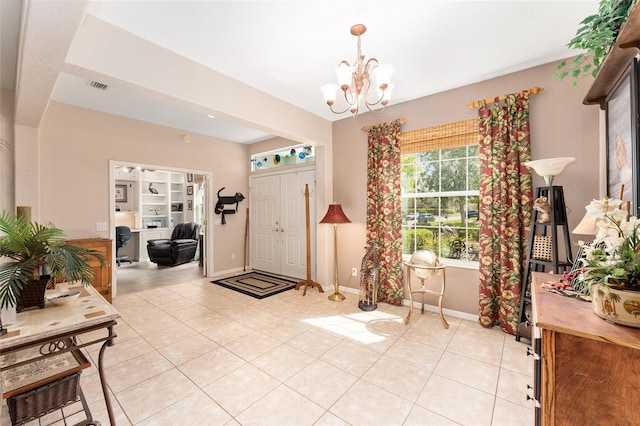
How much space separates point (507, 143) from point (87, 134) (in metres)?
5.36

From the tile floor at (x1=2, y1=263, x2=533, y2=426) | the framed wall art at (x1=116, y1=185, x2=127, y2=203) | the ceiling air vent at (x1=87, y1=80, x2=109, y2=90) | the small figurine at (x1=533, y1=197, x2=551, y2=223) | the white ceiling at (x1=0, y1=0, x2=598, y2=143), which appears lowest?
the tile floor at (x1=2, y1=263, x2=533, y2=426)

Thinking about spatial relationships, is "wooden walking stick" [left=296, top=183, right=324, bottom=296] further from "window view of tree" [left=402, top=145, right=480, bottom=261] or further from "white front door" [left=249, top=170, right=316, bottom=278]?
"window view of tree" [left=402, top=145, right=480, bottom=261]

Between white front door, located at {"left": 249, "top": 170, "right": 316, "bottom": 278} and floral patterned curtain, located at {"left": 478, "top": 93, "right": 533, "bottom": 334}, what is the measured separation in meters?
2.58

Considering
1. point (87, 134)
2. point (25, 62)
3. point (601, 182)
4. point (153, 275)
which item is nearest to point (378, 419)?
point (601, 182)

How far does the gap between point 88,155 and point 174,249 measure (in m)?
2.71

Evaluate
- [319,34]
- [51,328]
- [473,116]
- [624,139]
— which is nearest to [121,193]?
[51,328]

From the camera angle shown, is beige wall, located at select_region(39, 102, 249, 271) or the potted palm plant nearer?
the potted palm plant

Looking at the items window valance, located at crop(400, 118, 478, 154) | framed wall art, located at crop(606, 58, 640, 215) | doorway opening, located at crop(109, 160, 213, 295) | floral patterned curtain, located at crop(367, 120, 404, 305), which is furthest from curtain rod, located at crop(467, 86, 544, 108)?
doorway opening, located at crop(109, 160, 213, 295)

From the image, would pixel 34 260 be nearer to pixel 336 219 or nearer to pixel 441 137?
pixel 336 219

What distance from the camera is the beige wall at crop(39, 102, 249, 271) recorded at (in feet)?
11.3

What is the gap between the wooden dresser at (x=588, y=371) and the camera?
93 cm

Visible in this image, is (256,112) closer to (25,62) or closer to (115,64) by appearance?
(115,64)

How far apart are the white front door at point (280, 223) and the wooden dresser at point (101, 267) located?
2498 millimetres

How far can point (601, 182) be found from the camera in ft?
7.59
